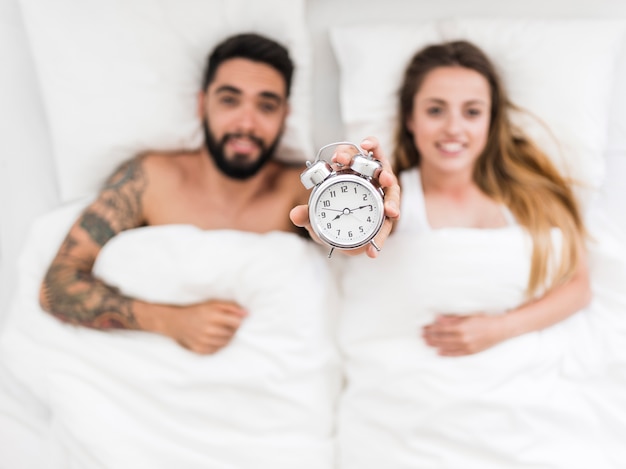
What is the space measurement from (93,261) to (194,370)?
12.2 inches

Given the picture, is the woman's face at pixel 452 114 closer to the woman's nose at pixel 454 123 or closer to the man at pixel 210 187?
the woman's nose at pixel 454 123

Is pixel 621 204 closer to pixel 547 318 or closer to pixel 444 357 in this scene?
pixel 547 318

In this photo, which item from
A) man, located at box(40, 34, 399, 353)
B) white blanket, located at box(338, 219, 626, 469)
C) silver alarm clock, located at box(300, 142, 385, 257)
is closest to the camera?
silver alarm clock, located at box(300, 142, 385, 257)

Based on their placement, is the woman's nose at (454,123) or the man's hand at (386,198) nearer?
the man's hand at (386,198)

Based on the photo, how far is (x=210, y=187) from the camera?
1.28 metres

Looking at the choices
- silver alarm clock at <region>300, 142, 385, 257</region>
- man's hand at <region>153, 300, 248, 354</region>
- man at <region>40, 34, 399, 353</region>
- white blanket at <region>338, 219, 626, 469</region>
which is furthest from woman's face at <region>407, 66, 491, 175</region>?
man's hand at <region>153, 300, 248, 354</region>

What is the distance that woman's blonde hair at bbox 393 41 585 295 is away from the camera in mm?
1225

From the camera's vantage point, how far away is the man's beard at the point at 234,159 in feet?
4.15

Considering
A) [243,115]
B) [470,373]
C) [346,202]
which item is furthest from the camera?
[243,115]

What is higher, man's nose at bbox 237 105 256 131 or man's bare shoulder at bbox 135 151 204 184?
man's nose at bbox 237 105 256 131

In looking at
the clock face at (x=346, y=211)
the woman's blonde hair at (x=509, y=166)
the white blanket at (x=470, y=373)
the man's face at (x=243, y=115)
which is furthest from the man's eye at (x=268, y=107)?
the clock face at (x=346, y=211)

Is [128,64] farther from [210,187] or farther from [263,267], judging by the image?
[263,267]

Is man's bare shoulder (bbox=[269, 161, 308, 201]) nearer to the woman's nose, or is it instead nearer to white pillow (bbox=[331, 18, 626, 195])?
white pillow (bbox=[331, 18, 626, 195])

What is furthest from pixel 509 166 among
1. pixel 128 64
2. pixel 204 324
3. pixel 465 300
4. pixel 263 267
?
pixel 128 64
